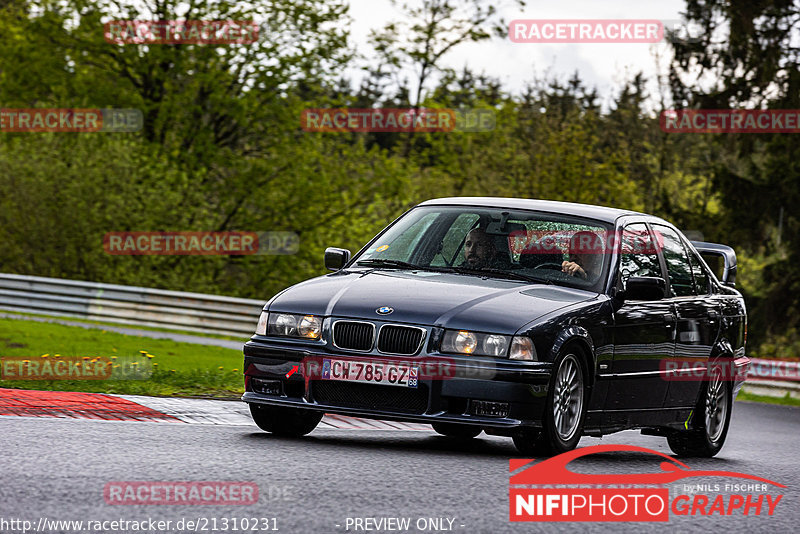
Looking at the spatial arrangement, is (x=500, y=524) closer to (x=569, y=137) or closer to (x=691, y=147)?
(x=569, y=137)

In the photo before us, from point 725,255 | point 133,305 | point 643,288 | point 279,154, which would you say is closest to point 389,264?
point 643,288

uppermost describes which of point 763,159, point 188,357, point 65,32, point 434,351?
point 65,32

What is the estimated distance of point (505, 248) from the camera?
8.84 metres

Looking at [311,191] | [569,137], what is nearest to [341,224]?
[311,191]

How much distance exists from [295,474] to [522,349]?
1778 millimetres

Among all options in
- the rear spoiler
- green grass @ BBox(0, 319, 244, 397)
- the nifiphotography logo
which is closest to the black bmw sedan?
the nifiphotography logo

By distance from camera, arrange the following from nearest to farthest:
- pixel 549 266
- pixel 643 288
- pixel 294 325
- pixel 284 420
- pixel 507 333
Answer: pixel 507 333 < pixel 294 325 < pixel 284 420 < pixel 643 288 < pixel 549 266

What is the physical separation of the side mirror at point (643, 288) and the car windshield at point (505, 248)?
21 centimetres

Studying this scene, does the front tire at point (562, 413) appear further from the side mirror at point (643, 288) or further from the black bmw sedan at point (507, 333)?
the side mirror at point (643, 288)

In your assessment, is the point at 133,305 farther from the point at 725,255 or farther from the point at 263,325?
the point at 263,325

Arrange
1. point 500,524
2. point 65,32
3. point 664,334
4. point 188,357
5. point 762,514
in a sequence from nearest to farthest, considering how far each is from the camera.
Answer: point 500,524
point 762,514
point 664,334
point 188,357
point 65,32

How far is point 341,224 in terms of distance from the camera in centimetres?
3612

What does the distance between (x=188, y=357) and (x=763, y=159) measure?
1836 cm

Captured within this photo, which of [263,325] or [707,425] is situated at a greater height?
[263,325]
